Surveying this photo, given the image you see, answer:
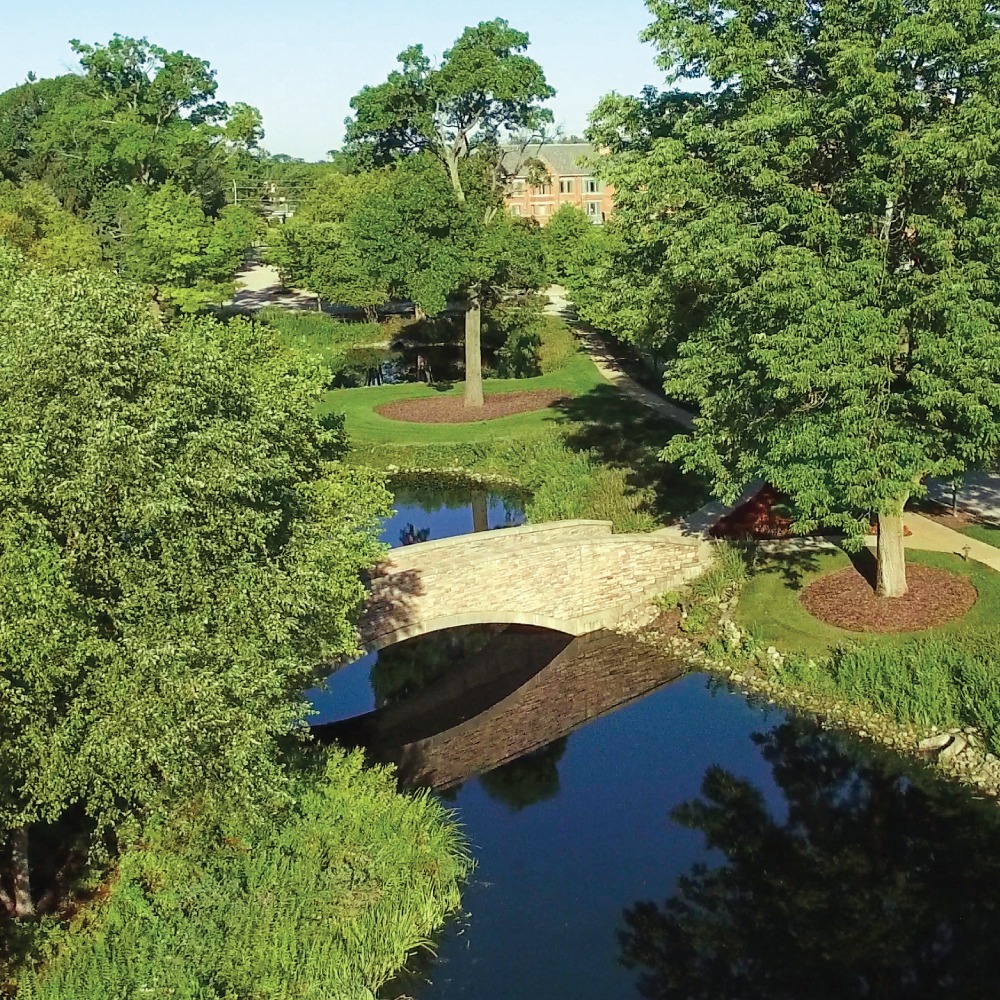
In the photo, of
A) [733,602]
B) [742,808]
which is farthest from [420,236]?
[742,808]

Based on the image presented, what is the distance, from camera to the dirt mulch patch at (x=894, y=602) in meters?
26.5

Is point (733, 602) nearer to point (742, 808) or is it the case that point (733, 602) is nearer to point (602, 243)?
point (742, 808)

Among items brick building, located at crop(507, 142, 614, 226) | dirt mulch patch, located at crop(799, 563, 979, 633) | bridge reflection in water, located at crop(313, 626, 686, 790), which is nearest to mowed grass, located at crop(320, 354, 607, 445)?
bridge reflection in water, located at crop(313, 626, 686, 790)

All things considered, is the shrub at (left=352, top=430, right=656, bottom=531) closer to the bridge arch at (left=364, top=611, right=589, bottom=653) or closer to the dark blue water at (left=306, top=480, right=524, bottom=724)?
the dark blue water at (left=306, top=480, right=524, bottom=724)

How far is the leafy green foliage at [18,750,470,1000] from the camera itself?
15883 mm

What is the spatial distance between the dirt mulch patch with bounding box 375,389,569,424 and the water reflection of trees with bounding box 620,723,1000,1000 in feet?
94.7

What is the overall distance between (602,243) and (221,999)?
52774mm

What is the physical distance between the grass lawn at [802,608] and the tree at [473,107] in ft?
73.1

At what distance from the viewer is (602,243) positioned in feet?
205

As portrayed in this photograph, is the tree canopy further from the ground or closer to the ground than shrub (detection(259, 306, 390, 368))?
further from the ground

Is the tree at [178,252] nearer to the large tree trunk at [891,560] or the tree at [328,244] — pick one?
the tree at [328,244]

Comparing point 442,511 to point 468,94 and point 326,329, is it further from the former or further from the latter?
point 326,329

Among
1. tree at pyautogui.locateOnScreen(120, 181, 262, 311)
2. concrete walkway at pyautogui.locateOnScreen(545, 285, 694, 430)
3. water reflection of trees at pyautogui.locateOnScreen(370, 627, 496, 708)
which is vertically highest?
tree at pyautogui.locateOnScreen(120, 181, 262, 311)

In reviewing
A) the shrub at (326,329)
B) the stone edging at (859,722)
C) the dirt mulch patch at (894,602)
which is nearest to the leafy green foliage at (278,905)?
the stone edging at (859,722)
